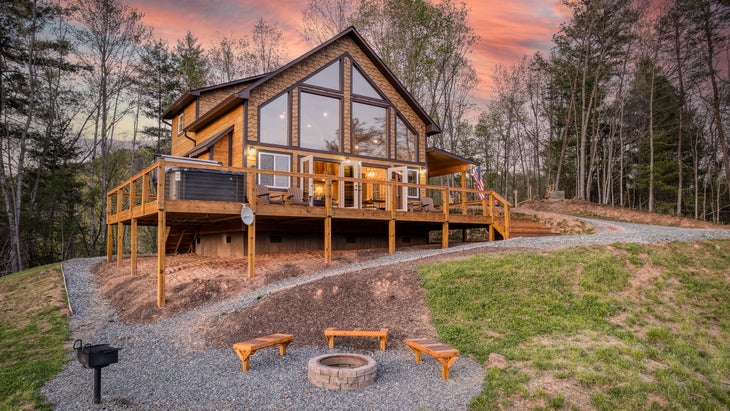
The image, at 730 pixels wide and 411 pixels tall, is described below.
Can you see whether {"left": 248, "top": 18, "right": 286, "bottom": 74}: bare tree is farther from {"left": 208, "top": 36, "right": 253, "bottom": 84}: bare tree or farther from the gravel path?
the gravel path

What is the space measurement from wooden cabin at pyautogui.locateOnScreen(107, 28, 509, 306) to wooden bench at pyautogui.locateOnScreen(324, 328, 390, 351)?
4270 millimetres

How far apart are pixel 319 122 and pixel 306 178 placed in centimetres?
230

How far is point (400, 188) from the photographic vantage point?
16.7 meters

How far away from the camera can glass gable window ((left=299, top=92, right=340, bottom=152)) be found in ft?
50.1

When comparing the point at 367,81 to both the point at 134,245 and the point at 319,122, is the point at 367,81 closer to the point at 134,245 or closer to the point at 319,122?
the point at 319,122

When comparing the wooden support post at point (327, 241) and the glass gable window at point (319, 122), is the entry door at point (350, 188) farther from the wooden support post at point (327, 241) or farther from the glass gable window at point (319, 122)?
the wooden support post at point (327, 241)

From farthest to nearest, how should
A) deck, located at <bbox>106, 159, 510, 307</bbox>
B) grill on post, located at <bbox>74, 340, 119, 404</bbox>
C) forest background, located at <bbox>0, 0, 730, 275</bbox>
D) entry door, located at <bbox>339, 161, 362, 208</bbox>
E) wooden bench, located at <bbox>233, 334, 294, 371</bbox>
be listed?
forest background, located at <bbox>0, 0, 730, 275</bbox>
entry door, located at <bbox>339, 161, 362, 208</bbox>
deck, located at <bbox>106, 159, 510, 307</bbox>
wooden bench, located at <bbox>233, 334, 294, 371</bbox>
grill on post, located at <bbox>74, 340, 119, 404</bbox>

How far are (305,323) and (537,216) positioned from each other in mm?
14965

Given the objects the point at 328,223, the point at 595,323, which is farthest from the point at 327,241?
the point at 595,323

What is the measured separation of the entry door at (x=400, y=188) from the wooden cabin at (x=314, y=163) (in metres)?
0.04

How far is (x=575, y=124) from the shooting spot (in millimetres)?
33281

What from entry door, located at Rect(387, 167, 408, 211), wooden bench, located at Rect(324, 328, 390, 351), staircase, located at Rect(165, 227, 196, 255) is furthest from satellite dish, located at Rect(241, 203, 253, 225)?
staircase, located at Rect(165, 227, 196, 255)

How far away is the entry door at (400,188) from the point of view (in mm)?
16453

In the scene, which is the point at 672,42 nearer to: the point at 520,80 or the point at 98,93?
the point at 520,80
